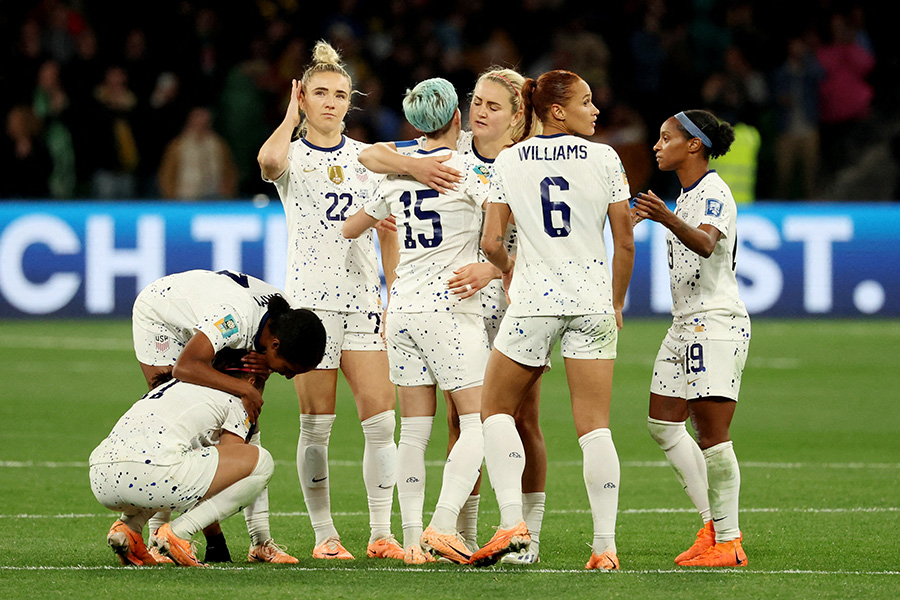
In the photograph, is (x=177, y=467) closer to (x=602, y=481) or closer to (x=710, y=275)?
(x=602, y=481)

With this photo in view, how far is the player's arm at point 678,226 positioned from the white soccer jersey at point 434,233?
0.76 m

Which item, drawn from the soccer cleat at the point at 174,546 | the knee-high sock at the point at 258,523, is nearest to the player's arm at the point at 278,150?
the knee-high sock at the point at 258,523

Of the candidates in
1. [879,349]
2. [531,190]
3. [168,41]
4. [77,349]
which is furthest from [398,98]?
[531,190]

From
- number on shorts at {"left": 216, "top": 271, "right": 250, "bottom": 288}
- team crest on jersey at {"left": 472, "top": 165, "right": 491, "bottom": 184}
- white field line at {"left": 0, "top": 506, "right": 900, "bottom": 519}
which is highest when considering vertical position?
team crest on jersey at {"left": 472, "top": 165, "right": 491, "bottom": 184}

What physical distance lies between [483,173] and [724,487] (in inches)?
69.0

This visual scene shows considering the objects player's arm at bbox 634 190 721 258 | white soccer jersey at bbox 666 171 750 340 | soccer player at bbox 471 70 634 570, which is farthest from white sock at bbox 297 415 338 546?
player's arm at bbox 634 190 721 258

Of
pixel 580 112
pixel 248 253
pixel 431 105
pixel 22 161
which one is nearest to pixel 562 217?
pixel 580 112

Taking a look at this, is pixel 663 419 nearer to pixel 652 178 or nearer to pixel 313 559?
pixel 313 559

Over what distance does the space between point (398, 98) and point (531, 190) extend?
13514 millimetres

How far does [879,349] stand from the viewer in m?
15.0

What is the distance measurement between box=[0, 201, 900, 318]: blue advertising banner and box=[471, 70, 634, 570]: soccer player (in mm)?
10382

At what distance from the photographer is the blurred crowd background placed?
1781cm

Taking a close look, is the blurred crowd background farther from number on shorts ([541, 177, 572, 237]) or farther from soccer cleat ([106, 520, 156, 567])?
number on shorts ([541, 177, 572, 237])

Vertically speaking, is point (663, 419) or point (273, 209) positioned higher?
point (273, 209)
